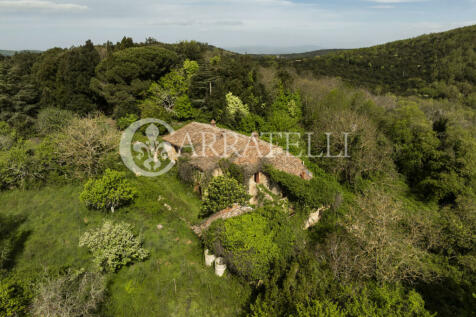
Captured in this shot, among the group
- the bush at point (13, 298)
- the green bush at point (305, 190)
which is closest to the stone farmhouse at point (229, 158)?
the green bush at point (305, 190)

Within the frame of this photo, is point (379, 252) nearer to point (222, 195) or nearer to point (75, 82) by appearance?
point (222, 195)

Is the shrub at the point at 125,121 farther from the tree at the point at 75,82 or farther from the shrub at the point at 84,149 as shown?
the shrub at the point at 84,149

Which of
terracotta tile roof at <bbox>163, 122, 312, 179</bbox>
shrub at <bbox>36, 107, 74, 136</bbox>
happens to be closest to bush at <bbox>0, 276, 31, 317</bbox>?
terracotta tile roof at <bbox>163, 122, 312, 179</bbox>

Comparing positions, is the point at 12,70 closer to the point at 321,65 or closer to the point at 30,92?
the point at 30,92

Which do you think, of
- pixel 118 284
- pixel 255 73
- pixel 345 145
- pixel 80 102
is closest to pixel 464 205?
pixel 345 145

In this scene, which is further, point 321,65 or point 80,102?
point 321,65

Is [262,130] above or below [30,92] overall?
below

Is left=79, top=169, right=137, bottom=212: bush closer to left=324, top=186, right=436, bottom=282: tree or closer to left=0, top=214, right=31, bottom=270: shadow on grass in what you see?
left=0, top=214, right=31, bottom=270: shadow on grass
